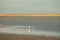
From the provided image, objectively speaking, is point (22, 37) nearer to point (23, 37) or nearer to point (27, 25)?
point (23, 37)

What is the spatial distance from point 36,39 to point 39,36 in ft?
0.18

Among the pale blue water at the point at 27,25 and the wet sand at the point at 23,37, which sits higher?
the pale blue water at the point at 27,25

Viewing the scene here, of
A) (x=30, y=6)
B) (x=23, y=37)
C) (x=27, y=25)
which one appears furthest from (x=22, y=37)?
(x=30, y=6)

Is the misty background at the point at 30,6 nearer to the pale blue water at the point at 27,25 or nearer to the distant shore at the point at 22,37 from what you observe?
the pale blue water at the point at 27,25

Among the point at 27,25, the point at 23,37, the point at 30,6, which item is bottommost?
the point at 23,37

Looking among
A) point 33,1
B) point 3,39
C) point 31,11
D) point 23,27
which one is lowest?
point 3,39

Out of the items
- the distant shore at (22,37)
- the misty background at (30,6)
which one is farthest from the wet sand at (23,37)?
the misty background at (30,6)

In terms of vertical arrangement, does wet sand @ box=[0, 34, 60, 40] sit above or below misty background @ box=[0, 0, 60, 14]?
below

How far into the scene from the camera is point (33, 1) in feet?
4.10

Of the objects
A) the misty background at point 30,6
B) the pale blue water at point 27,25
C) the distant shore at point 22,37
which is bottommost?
the distant shore at point 22,37

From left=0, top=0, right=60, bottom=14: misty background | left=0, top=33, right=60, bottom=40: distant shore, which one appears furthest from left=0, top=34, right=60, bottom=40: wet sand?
left=0, top=0, right=60, bottom=14: misty background

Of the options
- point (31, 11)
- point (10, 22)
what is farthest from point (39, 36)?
point (10, 22)

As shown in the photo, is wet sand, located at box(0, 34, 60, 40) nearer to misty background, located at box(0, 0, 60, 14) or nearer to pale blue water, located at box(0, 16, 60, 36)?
pale blue water, located at box(0, 16, 60, 36)

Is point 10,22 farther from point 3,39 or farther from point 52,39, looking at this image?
point 52,39
